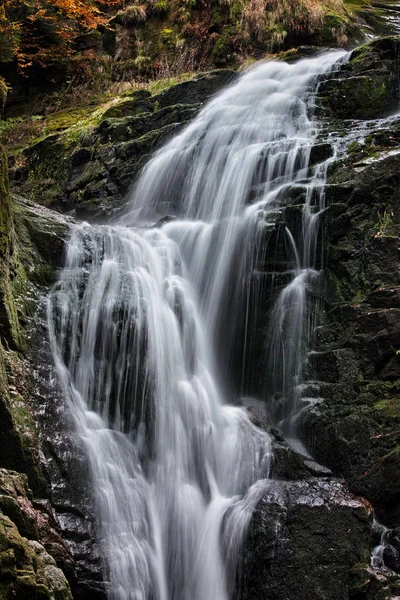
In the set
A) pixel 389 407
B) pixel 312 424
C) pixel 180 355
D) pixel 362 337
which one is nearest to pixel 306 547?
pixel 312 424

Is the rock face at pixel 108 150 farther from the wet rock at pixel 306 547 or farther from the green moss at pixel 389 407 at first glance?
the wet rock at pixel 306 547

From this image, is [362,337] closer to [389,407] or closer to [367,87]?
[389,407]

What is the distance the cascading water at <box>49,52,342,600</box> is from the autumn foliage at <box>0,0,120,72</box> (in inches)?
300

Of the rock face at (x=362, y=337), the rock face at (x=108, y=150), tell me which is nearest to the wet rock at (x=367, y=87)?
the rock face at (x=362, y=337)

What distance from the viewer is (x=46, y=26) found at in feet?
52.9

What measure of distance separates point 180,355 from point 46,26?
12.8m

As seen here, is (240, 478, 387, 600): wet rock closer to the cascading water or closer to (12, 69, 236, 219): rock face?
the cascading water

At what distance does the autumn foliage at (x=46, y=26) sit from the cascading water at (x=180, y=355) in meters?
7.61

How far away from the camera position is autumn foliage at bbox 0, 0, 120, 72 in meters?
14.9

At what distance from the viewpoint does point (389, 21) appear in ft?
58.1

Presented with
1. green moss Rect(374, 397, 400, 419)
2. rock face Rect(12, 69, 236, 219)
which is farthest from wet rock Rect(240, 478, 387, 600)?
rock face Rect(12, 69, 236, 219)

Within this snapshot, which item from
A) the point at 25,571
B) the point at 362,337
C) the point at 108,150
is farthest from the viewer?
the point at 108,150

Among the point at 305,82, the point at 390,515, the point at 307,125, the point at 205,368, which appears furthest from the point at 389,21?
the point at 390,515

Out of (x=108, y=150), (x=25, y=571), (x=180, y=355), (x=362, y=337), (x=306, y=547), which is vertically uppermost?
(x=108, y=150)
